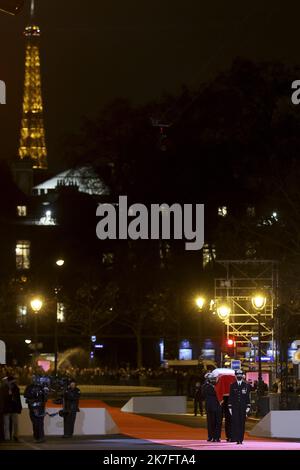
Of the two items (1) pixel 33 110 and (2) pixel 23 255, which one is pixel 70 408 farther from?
(1) pixel 33 110

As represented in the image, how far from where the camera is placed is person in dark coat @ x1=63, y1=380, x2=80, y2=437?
30359mm

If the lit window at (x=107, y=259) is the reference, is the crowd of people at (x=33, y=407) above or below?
below

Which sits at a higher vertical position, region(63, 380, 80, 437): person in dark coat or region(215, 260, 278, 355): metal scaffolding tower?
Result: region(215, 260, 278, 355): metal scaffolding tower

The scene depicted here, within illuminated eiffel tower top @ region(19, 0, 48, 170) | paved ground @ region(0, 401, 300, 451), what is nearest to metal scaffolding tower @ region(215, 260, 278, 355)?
paved ground @ region(0, 401, 300, 451)

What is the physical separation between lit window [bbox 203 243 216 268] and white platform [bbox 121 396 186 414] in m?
23.9

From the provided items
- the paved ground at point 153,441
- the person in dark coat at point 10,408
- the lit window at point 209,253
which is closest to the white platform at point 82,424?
the paved ground at point 153,441

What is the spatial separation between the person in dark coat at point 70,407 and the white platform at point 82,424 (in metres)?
1.06

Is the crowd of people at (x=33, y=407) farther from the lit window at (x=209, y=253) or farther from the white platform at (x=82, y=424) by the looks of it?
the lit window at (x=209, y=253)

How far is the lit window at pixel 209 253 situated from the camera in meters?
74.8

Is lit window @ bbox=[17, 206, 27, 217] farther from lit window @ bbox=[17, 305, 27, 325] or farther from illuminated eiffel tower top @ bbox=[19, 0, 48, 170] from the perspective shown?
illuminated eiffel tower top @ bbox=[19, 0, 48, 170]

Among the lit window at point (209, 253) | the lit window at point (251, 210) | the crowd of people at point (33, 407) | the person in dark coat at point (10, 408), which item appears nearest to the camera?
the crowd of people at point (33, 407)

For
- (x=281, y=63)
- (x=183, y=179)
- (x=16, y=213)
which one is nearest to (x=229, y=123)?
(x=281, y=63)

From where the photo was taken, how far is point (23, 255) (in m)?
113
